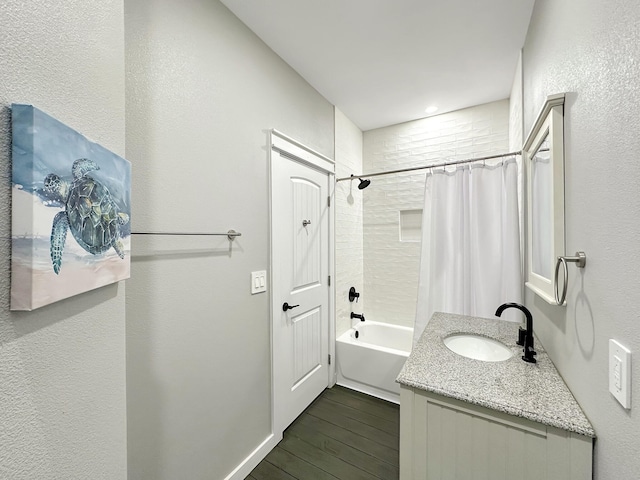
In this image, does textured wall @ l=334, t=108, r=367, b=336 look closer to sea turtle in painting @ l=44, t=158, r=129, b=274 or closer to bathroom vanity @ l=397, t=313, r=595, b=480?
bathroom vanity @ l=397, t=313, r=595, b=480

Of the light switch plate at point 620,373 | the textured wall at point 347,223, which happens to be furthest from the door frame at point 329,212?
the light switch plate at point 620,373

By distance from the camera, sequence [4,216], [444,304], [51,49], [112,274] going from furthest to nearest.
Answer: [444,304]
[112,274]
[51,49]
[4,216]

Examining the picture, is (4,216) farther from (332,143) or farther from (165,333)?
(332,143)

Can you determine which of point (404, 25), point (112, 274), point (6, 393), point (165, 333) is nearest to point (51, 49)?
point (112, 274)

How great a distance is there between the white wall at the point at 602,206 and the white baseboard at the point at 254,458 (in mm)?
1599

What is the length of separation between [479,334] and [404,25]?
185 centimetres

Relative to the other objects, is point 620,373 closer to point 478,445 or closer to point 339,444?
point 478,445

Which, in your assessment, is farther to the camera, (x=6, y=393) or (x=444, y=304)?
(x=444, y=304)

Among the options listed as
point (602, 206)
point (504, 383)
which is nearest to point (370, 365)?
point (504, 383)

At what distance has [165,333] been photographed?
1165mm

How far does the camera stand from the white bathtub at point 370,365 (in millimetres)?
2266

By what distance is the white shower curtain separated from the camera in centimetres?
186

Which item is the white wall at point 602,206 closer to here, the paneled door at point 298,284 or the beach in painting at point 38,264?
the beach in painting at point 38,264

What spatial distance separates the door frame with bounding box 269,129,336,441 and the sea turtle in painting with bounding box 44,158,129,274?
103 centimetres
